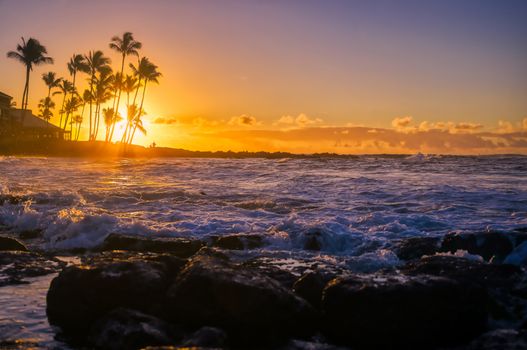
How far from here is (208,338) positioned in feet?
13.3

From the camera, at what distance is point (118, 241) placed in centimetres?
805

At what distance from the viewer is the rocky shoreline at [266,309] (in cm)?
424

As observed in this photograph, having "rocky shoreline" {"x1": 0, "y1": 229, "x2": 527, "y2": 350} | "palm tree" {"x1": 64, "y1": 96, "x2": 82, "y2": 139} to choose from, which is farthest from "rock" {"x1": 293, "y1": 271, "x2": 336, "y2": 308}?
"palm tree" {"x1": 64, "y1": 96, "x2": 82, "y2": 139}

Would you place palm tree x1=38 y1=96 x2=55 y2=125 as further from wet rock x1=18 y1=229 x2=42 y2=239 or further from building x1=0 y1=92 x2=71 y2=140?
wet rock x1=18 y1=229 x2=42 y2=239

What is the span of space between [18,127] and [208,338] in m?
55.4

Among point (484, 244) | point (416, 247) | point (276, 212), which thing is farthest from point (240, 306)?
point (276, 212)

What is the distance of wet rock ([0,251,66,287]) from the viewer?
19.6 feet

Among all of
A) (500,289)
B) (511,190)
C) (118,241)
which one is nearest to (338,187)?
(511,190)

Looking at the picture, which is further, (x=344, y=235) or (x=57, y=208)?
(x=57, y=208)

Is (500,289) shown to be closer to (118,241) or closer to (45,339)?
(45,339)

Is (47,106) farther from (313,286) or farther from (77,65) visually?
(313,286)

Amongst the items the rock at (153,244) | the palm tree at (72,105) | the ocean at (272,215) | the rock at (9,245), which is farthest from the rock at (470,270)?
the palm tree at (72,105)

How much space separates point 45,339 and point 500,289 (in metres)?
4.82

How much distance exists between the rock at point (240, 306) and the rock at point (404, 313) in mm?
327
